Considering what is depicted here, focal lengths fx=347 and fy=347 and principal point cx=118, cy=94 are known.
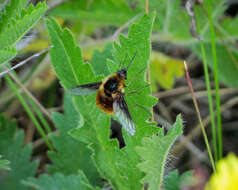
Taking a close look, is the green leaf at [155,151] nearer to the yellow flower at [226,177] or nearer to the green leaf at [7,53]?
the yellow flower at [226,177]

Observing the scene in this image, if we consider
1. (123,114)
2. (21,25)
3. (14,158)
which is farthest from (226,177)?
(14,158)

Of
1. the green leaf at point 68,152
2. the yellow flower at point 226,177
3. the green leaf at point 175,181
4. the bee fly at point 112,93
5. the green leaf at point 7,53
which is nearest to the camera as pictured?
the yellow flower at point 226,177

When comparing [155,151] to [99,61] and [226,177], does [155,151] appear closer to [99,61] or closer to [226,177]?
[226,177]

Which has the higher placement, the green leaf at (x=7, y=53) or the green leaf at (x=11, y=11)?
the green leaf at (x=11, y=11)

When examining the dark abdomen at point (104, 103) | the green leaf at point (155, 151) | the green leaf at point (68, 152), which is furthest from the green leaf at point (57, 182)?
the green leaf at point (155, 151)

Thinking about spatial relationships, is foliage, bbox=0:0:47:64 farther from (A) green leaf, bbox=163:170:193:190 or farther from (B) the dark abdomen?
(A) green leaf, bbox=163:170:193:190

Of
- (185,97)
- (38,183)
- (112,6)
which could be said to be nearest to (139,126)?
(38,183)
